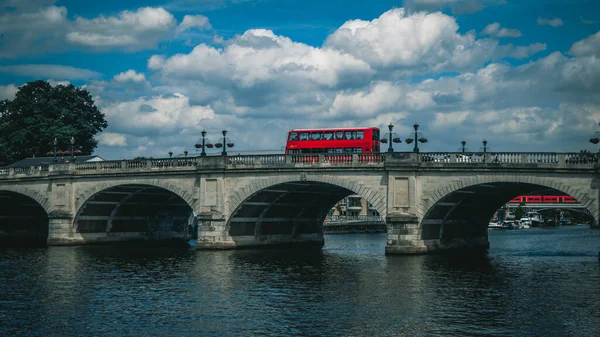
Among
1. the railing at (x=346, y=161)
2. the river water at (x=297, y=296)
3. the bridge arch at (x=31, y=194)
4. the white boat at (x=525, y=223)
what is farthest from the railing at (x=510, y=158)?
the white boat at (x=525, y=223)

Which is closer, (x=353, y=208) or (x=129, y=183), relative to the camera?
(x=129, y=183)

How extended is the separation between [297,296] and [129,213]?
49826 millimetres

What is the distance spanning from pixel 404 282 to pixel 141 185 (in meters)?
37.5

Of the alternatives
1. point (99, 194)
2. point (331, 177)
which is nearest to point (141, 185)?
point (99, 194)

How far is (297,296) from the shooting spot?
4272 cm

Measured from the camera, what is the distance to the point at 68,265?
60.0 metres

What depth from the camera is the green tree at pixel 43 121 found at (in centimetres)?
11738

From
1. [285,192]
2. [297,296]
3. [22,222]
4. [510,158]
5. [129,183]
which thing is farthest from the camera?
[22,222]

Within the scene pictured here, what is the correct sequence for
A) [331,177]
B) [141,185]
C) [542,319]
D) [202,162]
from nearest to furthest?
1. [542,319]
2. [331,177]
3. [202,162]
4. [141,185]

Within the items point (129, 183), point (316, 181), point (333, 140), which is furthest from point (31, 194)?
point (316, 181)

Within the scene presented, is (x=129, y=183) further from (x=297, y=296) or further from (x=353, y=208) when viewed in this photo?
(x=353, y=208)

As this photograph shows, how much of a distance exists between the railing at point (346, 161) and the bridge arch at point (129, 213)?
2.38m

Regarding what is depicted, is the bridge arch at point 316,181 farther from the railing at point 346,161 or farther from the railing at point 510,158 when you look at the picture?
the railing at point 510,158

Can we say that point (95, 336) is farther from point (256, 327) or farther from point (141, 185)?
point (141, 185)
